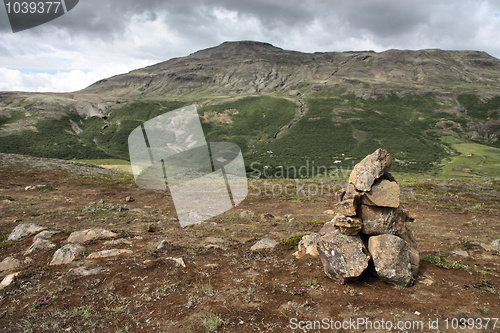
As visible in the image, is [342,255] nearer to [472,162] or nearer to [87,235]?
[87,235]

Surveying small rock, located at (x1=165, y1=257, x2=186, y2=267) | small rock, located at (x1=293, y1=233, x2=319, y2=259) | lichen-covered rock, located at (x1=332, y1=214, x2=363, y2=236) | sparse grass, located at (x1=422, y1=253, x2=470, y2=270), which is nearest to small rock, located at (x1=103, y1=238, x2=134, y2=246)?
small rock, located at (x1=165, y1=257, x2=186, y2=267)

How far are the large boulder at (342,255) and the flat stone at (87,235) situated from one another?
390 inches

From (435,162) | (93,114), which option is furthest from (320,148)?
(93,114)

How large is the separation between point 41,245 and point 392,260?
13.7 m

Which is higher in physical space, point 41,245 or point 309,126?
point 41,245

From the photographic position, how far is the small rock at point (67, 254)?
931 centimetres

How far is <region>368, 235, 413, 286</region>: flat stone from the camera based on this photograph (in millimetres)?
8172

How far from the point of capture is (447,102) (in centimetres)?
17400

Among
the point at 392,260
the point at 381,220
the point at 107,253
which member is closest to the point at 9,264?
the point at 107,253

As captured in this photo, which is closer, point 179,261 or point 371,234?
point 371,234

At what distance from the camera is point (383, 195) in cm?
914

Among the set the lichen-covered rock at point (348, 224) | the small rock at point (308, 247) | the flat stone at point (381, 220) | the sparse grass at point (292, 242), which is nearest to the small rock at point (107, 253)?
the sparse grass at point (292, 242)

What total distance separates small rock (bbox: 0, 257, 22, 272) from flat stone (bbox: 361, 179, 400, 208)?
43.1 ft

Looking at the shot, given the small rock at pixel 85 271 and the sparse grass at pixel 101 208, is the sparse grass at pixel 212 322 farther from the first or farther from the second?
the sparse grass at pixel 101 208
